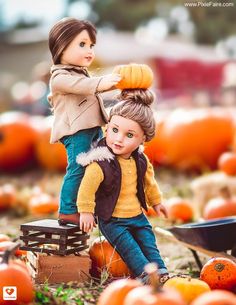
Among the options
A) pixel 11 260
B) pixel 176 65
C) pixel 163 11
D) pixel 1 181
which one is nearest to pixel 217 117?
pixel 1 181

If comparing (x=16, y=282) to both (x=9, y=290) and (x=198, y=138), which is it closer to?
(x=9, y=290)

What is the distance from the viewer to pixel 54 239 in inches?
171

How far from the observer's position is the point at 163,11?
4056 centimetres

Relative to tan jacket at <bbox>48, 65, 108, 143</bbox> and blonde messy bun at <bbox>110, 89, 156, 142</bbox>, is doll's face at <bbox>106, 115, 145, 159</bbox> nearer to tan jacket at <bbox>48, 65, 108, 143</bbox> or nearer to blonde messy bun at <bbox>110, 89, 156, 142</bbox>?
blonde messy bun at <bbox>110, 89, 156, 142</bbox>

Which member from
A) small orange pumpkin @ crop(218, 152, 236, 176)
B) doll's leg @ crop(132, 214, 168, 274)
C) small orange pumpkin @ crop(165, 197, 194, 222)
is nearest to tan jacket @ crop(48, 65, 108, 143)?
doll's leg @ crop(132, 214, 168, 274)

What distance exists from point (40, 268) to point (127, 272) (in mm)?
536

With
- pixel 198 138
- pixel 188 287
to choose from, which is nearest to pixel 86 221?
pixel 188 287

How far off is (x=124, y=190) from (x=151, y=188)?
0.27m

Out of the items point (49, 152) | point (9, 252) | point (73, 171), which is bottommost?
point (9, 252)

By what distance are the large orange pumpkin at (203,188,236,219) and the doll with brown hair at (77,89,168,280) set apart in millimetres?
2273

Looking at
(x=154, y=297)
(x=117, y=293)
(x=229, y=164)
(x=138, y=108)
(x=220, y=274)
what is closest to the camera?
(x=154, y=297)

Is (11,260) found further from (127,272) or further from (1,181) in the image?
(1,181)

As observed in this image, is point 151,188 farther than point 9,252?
Yes

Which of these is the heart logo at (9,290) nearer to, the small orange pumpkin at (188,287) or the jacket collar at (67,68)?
the small orange pumpkin at (188,287)
